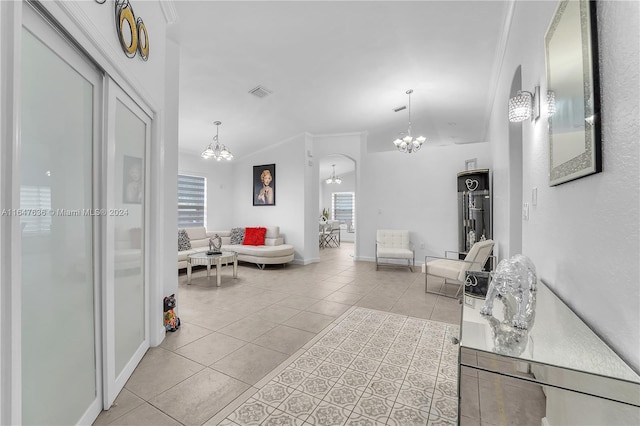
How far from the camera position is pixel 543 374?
2.92ft

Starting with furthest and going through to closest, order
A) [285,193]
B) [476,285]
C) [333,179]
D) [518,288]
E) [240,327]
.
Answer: [333,179]
[285,193]
[240,327]
[476,285]
[518,288]

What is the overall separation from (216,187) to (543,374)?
23.9ft

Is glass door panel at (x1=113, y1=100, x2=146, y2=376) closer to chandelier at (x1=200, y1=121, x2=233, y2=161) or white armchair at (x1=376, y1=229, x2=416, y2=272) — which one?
chandelier at (x1=200, y1=121, x2=233, y2=161)

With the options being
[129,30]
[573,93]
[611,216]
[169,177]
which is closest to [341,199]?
[169,177]

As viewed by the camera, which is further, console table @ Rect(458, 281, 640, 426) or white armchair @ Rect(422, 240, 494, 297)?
white armchair @ Rect(422, 240, 494, 297)

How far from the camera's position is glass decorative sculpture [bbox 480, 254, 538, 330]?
1104 mm

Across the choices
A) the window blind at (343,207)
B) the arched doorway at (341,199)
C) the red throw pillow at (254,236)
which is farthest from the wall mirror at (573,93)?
the window blind at (343,207)

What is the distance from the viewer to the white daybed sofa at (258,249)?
225 inches

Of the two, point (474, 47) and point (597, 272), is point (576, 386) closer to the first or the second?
point (597, 272)

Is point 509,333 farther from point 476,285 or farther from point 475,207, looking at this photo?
point 475,207

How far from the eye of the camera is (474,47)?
3.46 meters

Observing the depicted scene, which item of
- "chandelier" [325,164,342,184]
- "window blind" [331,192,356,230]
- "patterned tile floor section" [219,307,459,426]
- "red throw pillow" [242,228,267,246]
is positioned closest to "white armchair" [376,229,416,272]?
"red throw pillow" [242,228,267,246]

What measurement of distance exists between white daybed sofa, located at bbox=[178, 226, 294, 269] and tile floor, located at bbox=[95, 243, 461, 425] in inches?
11.3

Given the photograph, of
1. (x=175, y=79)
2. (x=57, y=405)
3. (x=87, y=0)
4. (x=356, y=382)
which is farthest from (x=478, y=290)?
(x=175, y=79)
